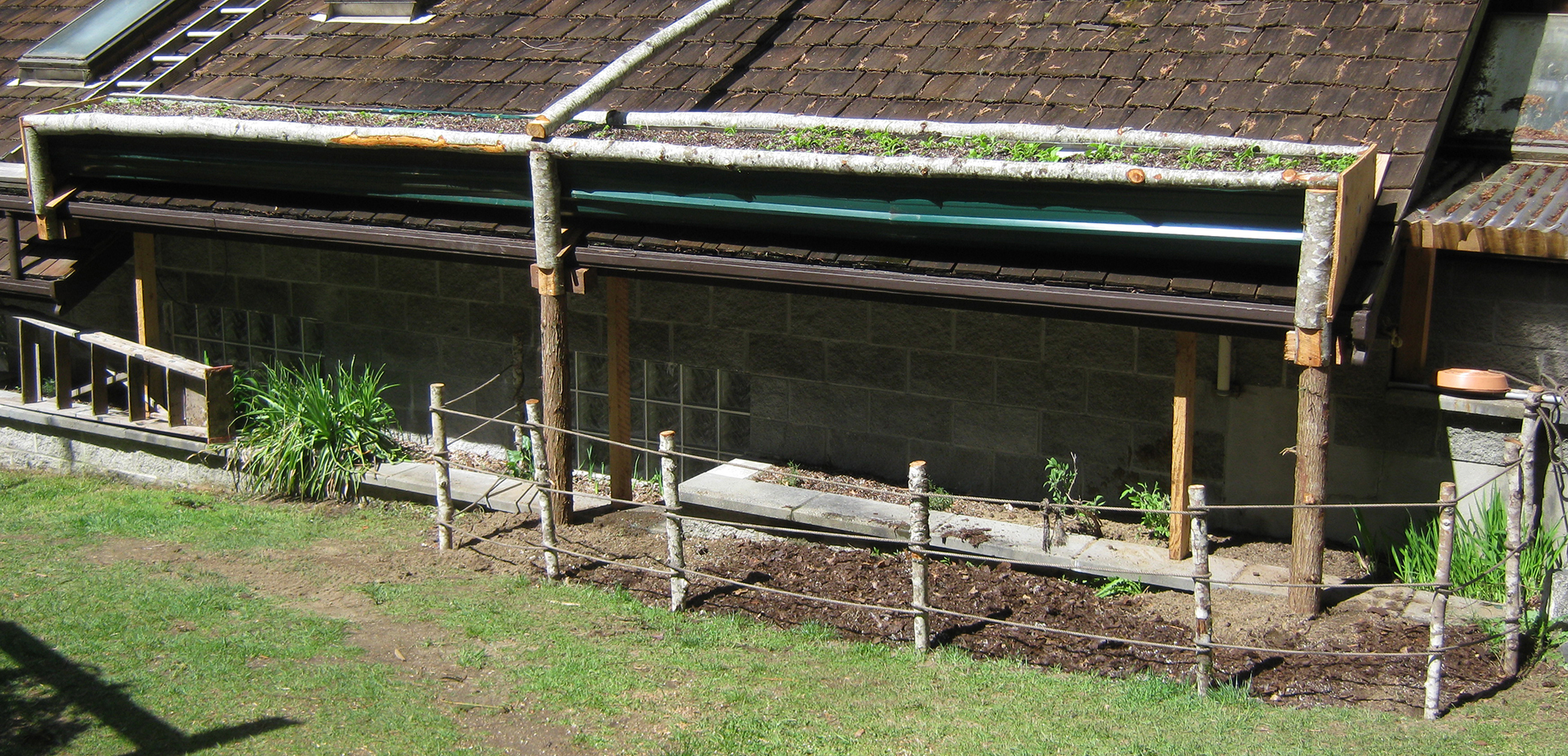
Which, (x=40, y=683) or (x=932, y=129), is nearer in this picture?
(x=40, y=683)

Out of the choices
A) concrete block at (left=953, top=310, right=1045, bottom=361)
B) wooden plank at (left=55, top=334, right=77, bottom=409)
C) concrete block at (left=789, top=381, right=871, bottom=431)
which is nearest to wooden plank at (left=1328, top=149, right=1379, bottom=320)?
concrete block at (left=953, top=310, right=1045, bottom=361)

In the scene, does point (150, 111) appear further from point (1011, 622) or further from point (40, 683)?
point (1011, 622)

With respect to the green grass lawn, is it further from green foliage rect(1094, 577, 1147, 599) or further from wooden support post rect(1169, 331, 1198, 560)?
wooden support post rect(1169, 331, 1198, 560)

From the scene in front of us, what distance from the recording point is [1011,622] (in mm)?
6434

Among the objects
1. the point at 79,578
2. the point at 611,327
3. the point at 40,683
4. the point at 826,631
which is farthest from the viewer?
the point at 611,327

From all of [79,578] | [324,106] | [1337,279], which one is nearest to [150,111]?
[324,106]

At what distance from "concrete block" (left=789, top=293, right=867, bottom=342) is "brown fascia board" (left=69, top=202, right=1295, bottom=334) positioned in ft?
4.46

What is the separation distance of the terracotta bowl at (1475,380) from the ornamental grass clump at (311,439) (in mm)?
6815

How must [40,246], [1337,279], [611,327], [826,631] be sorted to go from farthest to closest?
[40,246]
[611,327]
[826,631]
[1337,279]

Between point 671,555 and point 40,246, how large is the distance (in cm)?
590

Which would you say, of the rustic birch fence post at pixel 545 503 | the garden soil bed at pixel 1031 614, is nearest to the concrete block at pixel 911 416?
the garden soil bed at pixel 1031 614

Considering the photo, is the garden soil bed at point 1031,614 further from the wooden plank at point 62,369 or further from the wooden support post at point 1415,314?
the wooden plank at point 62,369

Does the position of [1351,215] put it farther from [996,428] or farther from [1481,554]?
[996,428]

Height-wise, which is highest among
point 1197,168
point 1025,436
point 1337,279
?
point 1197,168
